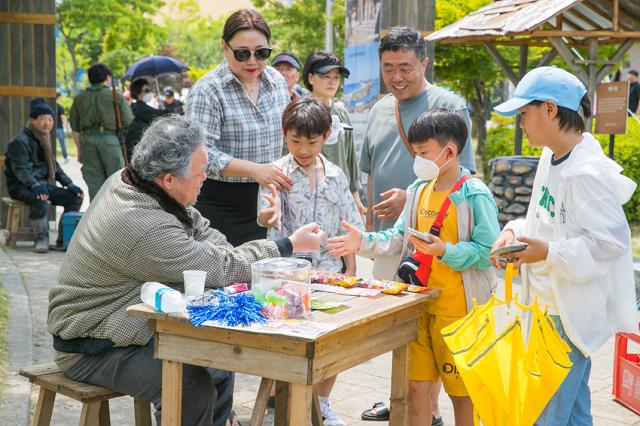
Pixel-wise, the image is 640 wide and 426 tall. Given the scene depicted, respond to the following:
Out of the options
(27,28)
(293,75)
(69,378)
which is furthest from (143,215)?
(27,28)

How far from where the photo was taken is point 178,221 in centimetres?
355

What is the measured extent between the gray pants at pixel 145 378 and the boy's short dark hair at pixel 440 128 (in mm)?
1356

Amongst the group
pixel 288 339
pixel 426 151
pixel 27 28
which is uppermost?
pixel 27 28

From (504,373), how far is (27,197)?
24.7 ft

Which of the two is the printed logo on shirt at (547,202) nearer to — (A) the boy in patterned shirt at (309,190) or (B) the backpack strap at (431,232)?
(B) the backpack strap at (431,232)

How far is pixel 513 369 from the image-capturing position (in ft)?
10.5

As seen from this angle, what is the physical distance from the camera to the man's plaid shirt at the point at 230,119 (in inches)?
177

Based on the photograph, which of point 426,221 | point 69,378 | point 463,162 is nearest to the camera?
point 69,378

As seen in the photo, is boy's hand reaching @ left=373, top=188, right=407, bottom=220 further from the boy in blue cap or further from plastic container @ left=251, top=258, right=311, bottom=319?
plastic container @ left=251, top=258, right=311, bottom=319

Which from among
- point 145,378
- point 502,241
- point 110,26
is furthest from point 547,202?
point 110,26

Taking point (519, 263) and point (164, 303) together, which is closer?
point (164, 303)

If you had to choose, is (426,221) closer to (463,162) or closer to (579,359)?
(463,162)

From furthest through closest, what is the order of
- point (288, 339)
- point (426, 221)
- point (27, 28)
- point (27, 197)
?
point (27, 28) < point (27, 197) < point (426, 221) < point (288, 339)

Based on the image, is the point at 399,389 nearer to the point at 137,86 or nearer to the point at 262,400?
the point at 262,400
